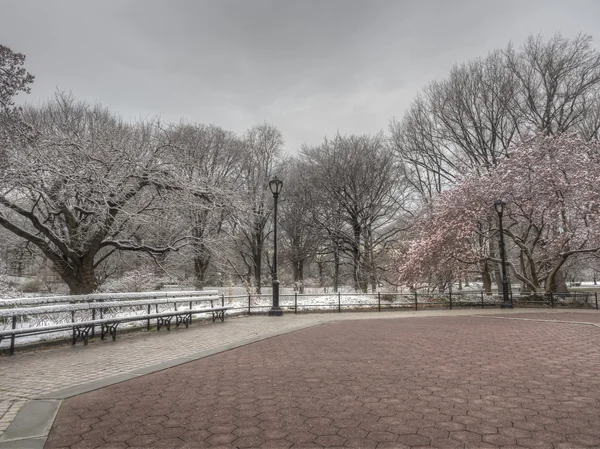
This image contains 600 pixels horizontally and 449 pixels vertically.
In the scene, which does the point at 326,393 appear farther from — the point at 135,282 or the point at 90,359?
the point at 135,282

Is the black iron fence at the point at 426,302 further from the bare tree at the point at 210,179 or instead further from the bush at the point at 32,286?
the bush at the point at 32,286

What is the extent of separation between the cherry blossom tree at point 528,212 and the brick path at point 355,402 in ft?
45.2

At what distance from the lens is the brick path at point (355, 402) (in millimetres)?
3441

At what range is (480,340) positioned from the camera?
882cm

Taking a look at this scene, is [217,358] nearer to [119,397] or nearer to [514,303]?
[119,397]

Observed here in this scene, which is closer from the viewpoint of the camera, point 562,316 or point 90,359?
point 90,359

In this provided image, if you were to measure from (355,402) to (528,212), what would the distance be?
19600 millimetres

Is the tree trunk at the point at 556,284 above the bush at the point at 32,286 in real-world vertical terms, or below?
below

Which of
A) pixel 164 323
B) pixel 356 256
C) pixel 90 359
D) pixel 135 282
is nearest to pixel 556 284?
pixel 356 256

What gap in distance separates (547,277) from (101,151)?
846 inches

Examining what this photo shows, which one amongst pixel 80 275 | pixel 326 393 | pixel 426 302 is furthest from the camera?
pixel 426 302

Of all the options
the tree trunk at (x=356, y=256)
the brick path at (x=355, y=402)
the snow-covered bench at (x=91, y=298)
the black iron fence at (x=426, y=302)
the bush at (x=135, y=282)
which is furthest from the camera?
the tree trunk at (x=356, y=256)

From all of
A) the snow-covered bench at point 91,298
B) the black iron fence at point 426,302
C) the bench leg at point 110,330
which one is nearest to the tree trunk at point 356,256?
the black iron fence at point 426,302

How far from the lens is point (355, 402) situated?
4.38 m
